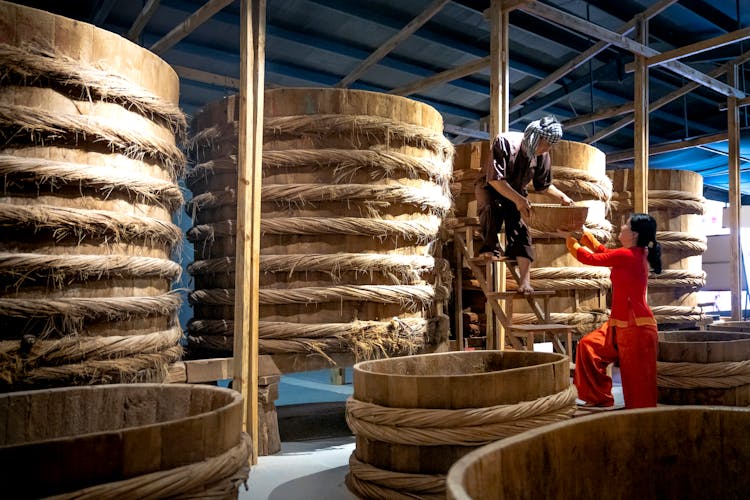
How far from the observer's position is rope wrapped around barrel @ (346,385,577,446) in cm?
234

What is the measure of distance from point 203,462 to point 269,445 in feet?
7.68

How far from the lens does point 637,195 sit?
5.87 meters

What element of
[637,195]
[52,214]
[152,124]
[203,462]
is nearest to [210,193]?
[152,124]

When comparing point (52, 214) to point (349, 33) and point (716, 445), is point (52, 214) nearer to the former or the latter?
point (716, 445)

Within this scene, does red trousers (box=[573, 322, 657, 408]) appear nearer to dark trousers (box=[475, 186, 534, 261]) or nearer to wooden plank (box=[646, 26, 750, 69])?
dark trousers (box=[475, 186, 534, 261])

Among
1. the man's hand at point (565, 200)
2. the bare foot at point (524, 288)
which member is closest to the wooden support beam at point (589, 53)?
the man's hand at point (565, 200)

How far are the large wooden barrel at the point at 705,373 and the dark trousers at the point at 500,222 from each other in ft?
3.67

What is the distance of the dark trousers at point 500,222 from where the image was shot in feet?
15.0

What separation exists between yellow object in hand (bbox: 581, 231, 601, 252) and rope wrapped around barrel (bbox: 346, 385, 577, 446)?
217 cm

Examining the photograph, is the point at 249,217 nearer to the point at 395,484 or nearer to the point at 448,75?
the point at 395,484

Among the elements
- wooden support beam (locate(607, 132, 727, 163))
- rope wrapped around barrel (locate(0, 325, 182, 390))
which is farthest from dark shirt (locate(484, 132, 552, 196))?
wooden support beam (locate(607, 132, 727, 163))

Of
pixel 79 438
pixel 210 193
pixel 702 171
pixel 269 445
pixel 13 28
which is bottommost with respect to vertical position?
pixel 269 445

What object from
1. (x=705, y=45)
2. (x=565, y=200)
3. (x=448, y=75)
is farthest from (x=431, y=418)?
(x=705, y=45)

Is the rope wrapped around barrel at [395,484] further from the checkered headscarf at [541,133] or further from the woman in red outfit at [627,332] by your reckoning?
the checkered headscarf at [541,133]
